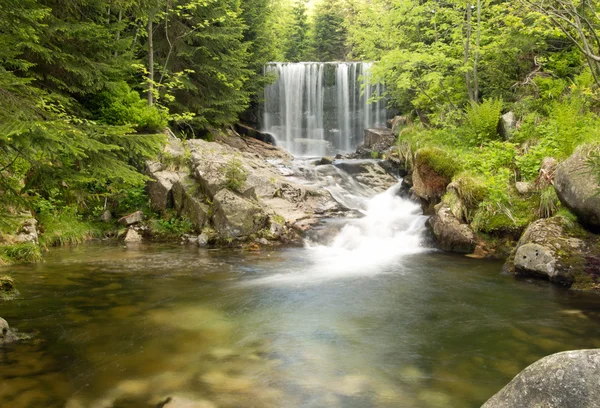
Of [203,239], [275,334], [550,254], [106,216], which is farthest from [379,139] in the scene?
[275,334]

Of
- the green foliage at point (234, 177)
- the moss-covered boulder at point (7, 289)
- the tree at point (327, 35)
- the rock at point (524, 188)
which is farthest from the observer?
the tree at point (327, 35)

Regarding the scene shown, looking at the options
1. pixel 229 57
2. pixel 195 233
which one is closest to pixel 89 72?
pixel 195 233

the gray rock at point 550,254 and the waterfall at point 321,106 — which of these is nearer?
the gray rock at point 550,254

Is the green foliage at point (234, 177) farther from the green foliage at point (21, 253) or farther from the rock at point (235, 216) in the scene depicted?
the green foliage at point (21, 253)

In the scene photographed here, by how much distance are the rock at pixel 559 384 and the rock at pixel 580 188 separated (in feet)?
18.5

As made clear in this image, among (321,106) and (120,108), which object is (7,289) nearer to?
(120,108)

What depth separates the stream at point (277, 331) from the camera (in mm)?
3781

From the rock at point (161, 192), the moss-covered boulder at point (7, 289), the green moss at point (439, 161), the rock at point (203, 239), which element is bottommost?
the rock at point (203, 239)

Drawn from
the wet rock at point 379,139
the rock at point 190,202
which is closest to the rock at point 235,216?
the rock at point 190,202

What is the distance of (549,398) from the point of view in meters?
2.33

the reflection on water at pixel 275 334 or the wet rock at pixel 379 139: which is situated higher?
the wet rock at pixel 379 139

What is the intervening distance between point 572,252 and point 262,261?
558cm

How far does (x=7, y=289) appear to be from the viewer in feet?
19.8

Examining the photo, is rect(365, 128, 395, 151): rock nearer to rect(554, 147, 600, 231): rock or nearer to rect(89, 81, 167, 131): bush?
rect(89, 81, 167, 131): bush
